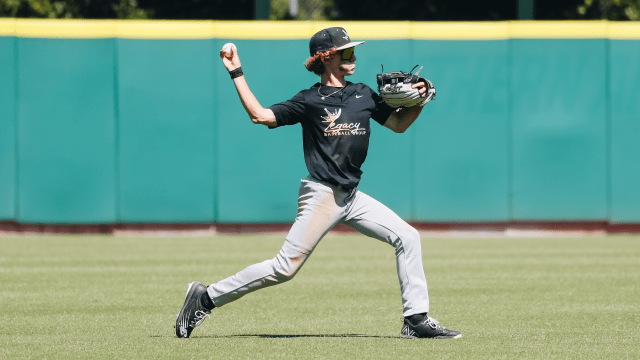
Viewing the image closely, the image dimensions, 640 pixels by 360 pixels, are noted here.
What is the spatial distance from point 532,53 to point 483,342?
854 cm

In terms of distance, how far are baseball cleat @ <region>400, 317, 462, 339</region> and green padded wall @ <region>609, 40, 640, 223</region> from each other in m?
8.56

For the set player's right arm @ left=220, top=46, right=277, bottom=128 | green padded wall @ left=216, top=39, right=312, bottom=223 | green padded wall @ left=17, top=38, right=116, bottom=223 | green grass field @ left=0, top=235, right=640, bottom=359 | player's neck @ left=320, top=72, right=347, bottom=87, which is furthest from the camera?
green padded wall @ left=216, top=39, right=312, bottom=223

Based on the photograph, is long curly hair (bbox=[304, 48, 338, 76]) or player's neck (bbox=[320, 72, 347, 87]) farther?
player's neck (bbox=[320, 72, 347, 87])

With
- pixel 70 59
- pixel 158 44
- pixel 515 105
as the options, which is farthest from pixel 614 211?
pixel 70 59

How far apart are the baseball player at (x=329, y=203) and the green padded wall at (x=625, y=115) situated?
8429 mm

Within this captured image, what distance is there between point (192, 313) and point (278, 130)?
25.6 ft

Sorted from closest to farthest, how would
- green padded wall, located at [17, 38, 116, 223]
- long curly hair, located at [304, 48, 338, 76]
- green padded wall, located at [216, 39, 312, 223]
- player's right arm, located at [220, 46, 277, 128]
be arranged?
player's right arm, located at [220, 46, 277, 128], long curly hair, located at [304, 48, 338, 76], green padded wall, located at [17, 38, 116, 223], green padded wall, located at [216, 39, 312, 223]

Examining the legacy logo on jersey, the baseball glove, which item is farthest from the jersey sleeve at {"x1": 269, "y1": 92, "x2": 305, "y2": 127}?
the baseball glove

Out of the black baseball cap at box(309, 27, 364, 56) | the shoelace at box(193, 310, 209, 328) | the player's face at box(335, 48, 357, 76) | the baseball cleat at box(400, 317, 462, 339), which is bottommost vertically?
the baseball cleat at box(400, 317, 462, 339)

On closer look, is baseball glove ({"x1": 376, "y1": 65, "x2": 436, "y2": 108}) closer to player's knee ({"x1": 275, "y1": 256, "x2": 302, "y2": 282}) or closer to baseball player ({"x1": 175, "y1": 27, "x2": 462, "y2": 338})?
baseball player ({"x1": 175, "y1": 27, "x2": 462, "y2": 338})

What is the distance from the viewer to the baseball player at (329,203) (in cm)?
548

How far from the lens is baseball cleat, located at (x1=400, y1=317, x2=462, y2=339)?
5.51m

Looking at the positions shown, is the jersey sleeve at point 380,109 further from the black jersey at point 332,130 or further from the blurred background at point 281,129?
the blurred background at point 281,129

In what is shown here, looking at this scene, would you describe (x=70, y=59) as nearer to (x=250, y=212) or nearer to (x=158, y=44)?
(x=158, y=44)
